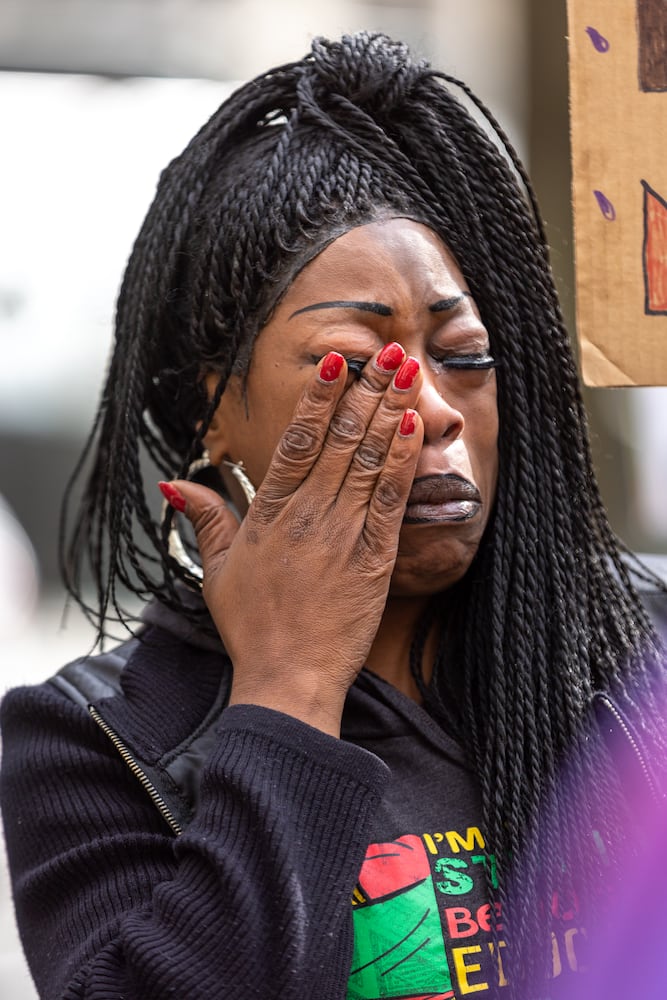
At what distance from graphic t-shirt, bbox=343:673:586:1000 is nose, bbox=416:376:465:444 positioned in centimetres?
49

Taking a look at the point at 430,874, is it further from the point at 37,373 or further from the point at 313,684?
the point at 37,373

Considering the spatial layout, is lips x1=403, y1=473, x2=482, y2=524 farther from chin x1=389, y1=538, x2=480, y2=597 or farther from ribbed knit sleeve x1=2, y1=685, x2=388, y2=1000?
ribbed knit sleeve x1=2, y1=685, x2=388, y2=1000

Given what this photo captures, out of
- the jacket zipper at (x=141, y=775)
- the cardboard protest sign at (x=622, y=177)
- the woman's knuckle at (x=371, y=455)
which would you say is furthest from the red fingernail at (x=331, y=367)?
the jacket zipper at (x=141, y=775)

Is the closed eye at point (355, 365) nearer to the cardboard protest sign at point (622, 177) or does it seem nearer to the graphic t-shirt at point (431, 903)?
the cardboard protest sign at point (622, 177)

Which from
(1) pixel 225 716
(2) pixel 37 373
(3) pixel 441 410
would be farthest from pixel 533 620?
(2) pixel 37 373

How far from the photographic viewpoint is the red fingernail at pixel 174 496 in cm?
200

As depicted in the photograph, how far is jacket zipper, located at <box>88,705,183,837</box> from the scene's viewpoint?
178 cm

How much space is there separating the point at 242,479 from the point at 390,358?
16.0 inches

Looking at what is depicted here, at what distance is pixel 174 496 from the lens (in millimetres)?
2006

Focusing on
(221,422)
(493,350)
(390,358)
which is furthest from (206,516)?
(493,350)

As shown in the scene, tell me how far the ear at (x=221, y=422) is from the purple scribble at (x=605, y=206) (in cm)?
65

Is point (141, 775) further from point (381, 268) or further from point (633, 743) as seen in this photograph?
point (381, 268)

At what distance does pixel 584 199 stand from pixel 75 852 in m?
1.23

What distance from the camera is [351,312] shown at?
184 cm
